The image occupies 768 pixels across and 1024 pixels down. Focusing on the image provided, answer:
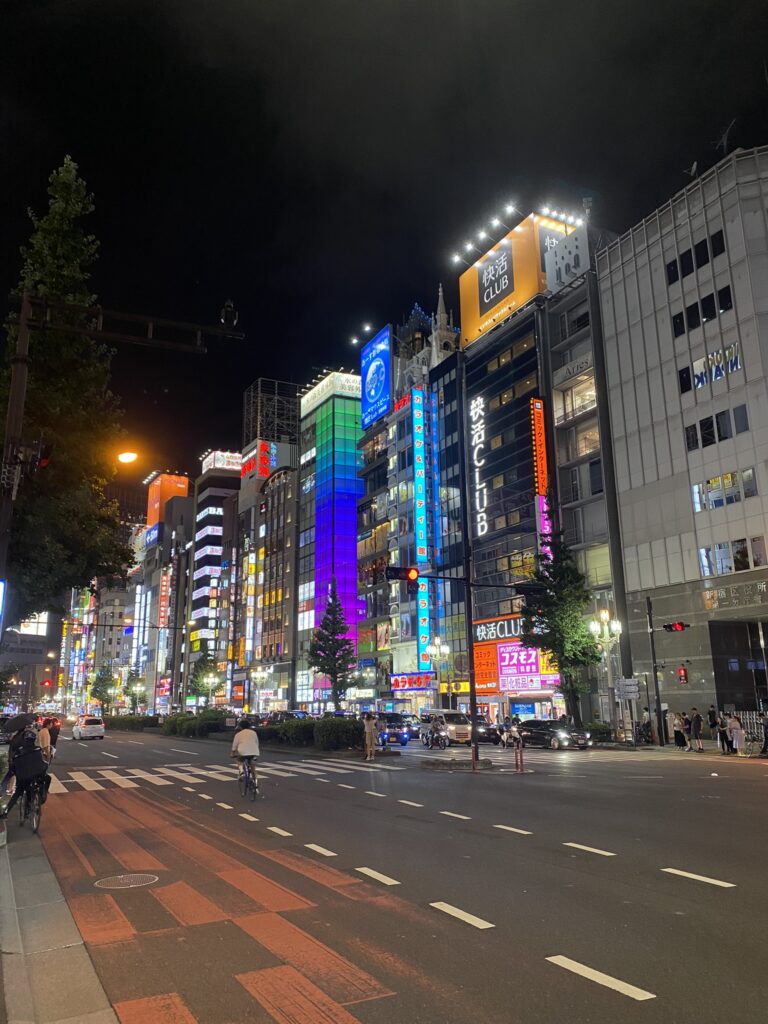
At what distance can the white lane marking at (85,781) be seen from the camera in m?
20.5

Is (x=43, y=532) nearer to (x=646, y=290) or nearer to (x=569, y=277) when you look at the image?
(x=646, y=290)

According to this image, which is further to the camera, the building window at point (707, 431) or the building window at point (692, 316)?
the building window at point (692, 316)

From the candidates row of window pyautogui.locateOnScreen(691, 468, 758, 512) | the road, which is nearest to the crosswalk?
the road

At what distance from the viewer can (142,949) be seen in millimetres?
6301

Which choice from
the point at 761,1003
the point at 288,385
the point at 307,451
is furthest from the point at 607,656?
the point at 288,385

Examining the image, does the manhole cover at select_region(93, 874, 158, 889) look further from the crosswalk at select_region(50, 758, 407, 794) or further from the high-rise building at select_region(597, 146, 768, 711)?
the high-rise building at select_region(597, 146, 768, 711)

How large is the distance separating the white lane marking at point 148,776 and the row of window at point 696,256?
4358 centimetres

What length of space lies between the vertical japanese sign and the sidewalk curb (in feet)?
200

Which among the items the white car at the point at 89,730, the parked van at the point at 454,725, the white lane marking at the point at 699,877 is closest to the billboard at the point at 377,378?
the parked van at the point at 454,725

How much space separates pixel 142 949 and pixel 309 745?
28322 millimetres

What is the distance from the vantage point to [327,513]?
104 m

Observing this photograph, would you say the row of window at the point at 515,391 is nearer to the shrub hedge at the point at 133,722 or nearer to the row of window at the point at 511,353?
the row of window at the point at 511,353

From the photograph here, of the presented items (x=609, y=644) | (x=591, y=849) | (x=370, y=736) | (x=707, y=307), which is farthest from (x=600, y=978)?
(x=707, y=307)

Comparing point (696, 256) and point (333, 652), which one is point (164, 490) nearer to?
point (333, 652)
